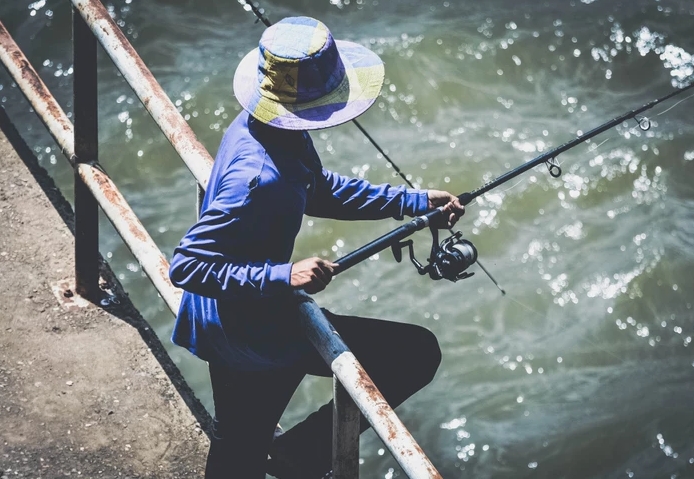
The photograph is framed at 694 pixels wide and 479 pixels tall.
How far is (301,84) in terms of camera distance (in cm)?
251

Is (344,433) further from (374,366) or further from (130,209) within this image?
(130,209)

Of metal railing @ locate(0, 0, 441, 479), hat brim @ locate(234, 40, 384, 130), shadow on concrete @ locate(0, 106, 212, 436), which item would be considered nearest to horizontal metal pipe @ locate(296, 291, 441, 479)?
metal railing @ locate(0, 0, 441, 479)

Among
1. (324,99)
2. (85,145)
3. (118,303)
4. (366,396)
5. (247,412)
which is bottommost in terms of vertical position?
(118,303)

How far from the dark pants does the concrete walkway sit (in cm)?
32

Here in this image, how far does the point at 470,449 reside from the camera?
6090 millimetres

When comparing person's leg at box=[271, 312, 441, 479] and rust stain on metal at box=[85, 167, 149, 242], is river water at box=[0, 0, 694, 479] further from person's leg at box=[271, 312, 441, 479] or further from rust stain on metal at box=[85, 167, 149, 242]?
rust stain on metal at box=[85, 167, 149, 242]

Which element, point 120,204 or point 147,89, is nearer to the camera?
point 147,89

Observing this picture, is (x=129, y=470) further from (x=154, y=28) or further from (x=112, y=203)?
(x=154, y=28)

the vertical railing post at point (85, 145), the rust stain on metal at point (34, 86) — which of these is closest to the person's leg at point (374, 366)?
the vertical railing post at point (85, 145)

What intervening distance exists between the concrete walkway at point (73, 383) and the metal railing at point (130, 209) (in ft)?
0.59

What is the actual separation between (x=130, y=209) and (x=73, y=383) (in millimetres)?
680

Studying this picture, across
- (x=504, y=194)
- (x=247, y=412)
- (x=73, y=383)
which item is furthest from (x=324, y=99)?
(x=504, y=194)

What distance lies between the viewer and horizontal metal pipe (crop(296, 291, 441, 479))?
2057 millimetres

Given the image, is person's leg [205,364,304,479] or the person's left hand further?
the person's left hand
